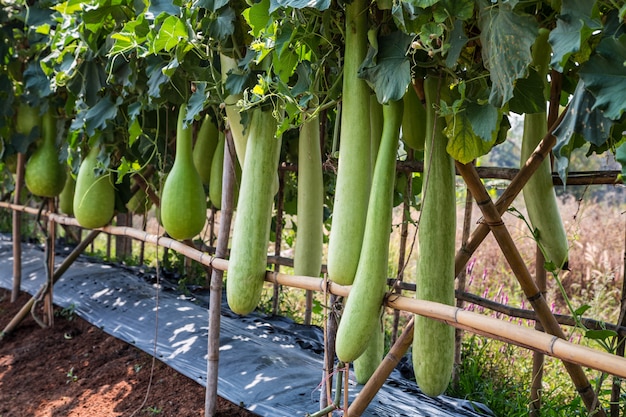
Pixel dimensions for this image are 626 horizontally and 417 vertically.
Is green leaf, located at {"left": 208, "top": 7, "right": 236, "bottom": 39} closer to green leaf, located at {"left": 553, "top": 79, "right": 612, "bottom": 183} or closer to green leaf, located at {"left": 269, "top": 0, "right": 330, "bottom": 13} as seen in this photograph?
green leaf, located at {"left": 269, "top": 0, "right": 330, "bottom": 13}

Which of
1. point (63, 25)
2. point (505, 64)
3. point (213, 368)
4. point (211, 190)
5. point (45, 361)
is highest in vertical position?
point (63, 25)

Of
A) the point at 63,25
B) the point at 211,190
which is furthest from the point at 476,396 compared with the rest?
the point at 63,25

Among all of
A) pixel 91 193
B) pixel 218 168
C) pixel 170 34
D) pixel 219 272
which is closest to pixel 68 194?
pixel 91 193

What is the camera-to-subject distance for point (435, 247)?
1253mm

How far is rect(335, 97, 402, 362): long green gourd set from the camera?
1222 mm

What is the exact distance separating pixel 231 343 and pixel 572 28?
7.39ft

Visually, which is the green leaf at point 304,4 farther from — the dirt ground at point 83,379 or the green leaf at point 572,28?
the dirt ground at point 83,379

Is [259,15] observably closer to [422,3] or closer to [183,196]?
[422,3]

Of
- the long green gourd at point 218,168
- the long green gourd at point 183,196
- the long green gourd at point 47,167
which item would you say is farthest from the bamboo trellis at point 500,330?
the long green gourd at point 47,167

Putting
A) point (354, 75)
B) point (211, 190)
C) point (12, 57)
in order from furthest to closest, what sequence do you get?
point (12, 57) → point (211, 190) → point (354, 75)

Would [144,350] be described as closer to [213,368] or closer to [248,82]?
[213,368]

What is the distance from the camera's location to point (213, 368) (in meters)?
2.10

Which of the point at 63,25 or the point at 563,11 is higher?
the point at 63,25

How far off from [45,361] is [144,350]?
64 centimetres
